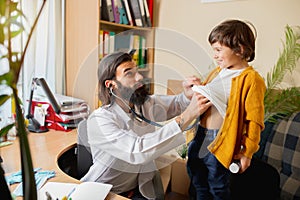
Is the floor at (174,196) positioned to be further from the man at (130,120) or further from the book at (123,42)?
the book at (123,42)

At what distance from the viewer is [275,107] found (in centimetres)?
202

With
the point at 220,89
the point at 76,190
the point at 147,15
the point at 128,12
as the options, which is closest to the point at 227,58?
the point at 220,89

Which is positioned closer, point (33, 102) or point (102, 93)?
point (102, 93)

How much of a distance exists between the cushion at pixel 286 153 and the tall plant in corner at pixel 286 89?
66mm

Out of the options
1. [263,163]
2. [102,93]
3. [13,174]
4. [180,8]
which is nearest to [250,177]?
[263,163]

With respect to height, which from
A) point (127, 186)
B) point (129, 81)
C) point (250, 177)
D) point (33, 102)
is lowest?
point (250, 177)

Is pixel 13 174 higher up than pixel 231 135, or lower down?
lower down

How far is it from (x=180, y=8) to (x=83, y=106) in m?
1.37

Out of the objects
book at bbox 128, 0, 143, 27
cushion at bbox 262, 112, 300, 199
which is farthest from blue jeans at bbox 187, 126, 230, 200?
book at bbox 128, 0, 143, 27

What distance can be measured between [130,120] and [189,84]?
11.2 inches

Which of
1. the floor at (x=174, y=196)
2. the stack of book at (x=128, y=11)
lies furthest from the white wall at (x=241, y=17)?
the floor at (x=174, y=196)

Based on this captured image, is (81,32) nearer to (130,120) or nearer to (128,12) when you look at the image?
(128,12)

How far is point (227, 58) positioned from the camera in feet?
3.99

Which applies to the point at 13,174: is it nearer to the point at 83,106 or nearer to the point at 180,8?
the point at 83,106
